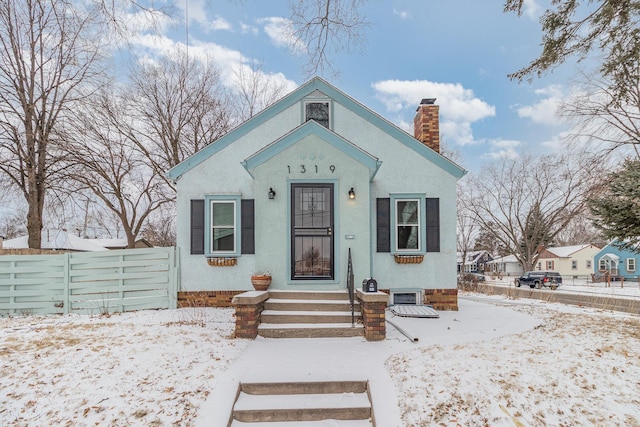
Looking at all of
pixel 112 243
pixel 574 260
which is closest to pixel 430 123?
pixel 112 243

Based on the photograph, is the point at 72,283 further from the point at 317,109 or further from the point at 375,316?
the point at 317,109

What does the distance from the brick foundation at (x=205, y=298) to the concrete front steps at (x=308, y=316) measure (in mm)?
2207

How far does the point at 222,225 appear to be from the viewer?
8.77 m

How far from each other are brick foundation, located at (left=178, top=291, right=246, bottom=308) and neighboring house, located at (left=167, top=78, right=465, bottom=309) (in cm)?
8

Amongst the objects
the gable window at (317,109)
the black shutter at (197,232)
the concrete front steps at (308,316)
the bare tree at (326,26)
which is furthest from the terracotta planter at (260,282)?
the gable window at (317,109)

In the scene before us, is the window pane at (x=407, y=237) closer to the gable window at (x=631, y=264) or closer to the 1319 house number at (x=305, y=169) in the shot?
the 1319 house number at (x=305, y=169)

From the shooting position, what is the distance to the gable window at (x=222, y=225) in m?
8.68

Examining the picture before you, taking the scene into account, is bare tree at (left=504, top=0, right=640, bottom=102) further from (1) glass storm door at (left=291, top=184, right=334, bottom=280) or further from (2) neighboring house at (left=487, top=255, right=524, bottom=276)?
(2) neighboring house at (left=487, top=255, right=524, bottom=276)

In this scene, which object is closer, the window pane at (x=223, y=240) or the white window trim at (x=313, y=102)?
the window pane at (x=223, y=240)

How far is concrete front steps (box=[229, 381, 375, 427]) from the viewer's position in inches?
147

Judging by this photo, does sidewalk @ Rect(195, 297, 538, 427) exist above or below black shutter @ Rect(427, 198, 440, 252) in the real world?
below

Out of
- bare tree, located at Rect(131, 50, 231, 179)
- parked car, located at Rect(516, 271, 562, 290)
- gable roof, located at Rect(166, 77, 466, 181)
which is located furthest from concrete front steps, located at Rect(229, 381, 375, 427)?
parked car, located at Rect(516, 271, 562, 290)

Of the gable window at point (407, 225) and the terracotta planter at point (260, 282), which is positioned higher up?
the gable window at point (407, 225)

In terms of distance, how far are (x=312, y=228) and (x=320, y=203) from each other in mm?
616
